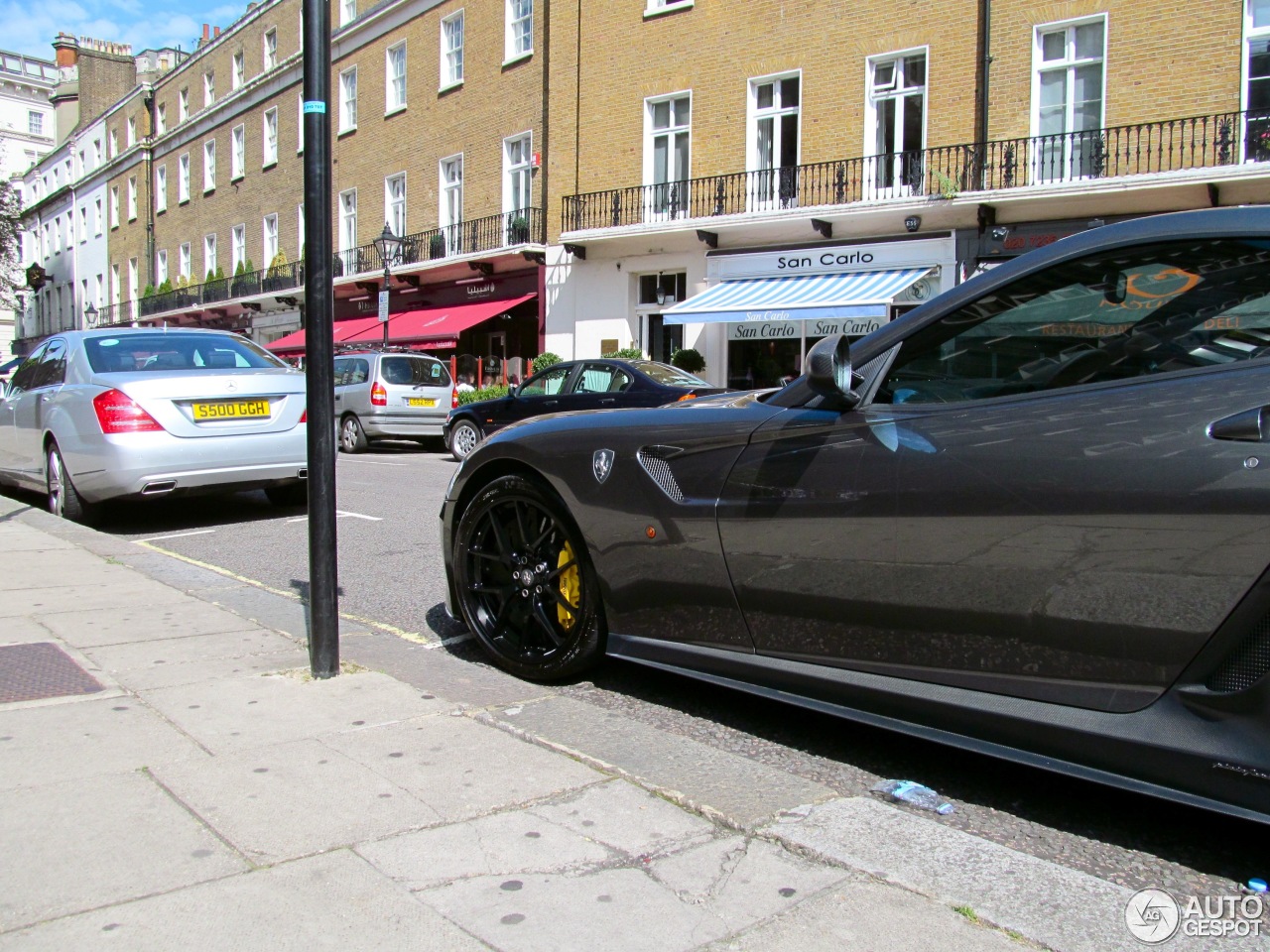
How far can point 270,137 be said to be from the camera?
3509 centimetres

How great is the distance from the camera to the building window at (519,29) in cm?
2406

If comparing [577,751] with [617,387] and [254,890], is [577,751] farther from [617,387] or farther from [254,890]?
[617,387]

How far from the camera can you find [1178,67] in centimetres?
Answer: 1527

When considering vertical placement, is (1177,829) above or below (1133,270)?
below

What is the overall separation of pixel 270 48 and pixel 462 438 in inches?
1018

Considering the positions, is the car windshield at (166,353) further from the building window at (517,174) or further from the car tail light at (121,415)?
the building window at (517,174)

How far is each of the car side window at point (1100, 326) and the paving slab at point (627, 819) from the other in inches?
51.6

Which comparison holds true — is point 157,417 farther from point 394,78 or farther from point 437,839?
point 394,78

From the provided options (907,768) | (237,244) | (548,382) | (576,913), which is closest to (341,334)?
(237,244)

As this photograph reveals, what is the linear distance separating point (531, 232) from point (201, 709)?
21.1 m

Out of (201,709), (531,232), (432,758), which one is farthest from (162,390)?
(531,232)

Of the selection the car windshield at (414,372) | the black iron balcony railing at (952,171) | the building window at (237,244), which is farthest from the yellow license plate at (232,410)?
the building window at (237,244)

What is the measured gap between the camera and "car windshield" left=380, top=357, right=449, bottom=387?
1734 cm

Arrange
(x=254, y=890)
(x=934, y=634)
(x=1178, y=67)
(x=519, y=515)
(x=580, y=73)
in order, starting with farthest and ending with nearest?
1. (x=580, y=73)
2. (x=1178, y=67)
3. (x=519, y=515)
4. (x=934, y=634)
5. (x=254, y=890)
